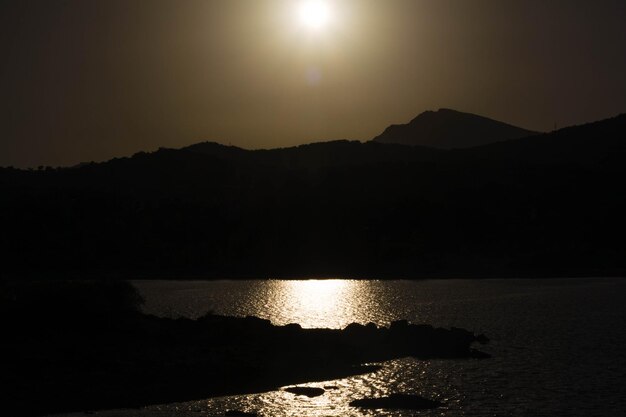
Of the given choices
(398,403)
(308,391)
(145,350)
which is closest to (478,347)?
(308,391)

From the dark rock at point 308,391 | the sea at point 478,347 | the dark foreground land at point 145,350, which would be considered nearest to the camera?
the sea at point 478,347

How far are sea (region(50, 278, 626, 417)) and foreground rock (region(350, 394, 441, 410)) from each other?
782mm

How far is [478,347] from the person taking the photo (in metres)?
64.2

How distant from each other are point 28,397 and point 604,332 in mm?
47777

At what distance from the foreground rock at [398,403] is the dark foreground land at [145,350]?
21.2 feet

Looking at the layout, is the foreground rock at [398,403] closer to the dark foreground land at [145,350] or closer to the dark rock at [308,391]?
the dark rock at [308,391]

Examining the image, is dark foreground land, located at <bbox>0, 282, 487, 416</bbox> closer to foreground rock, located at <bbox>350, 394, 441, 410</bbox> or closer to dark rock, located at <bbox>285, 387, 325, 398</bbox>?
dark rock, located at <bbox>285, 387, 325, 398</bbox>

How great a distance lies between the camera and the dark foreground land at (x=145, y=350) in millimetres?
44844

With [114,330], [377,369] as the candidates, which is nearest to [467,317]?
[377,369]

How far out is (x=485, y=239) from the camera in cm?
18825

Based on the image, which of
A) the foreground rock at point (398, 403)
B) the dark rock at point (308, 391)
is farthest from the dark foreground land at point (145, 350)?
the foreground rock at point (398, 403)

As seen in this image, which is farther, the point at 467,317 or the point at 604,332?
the point at 467,317

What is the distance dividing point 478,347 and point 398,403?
2250cm

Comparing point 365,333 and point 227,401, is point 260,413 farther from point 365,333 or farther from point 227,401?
point 365,333
